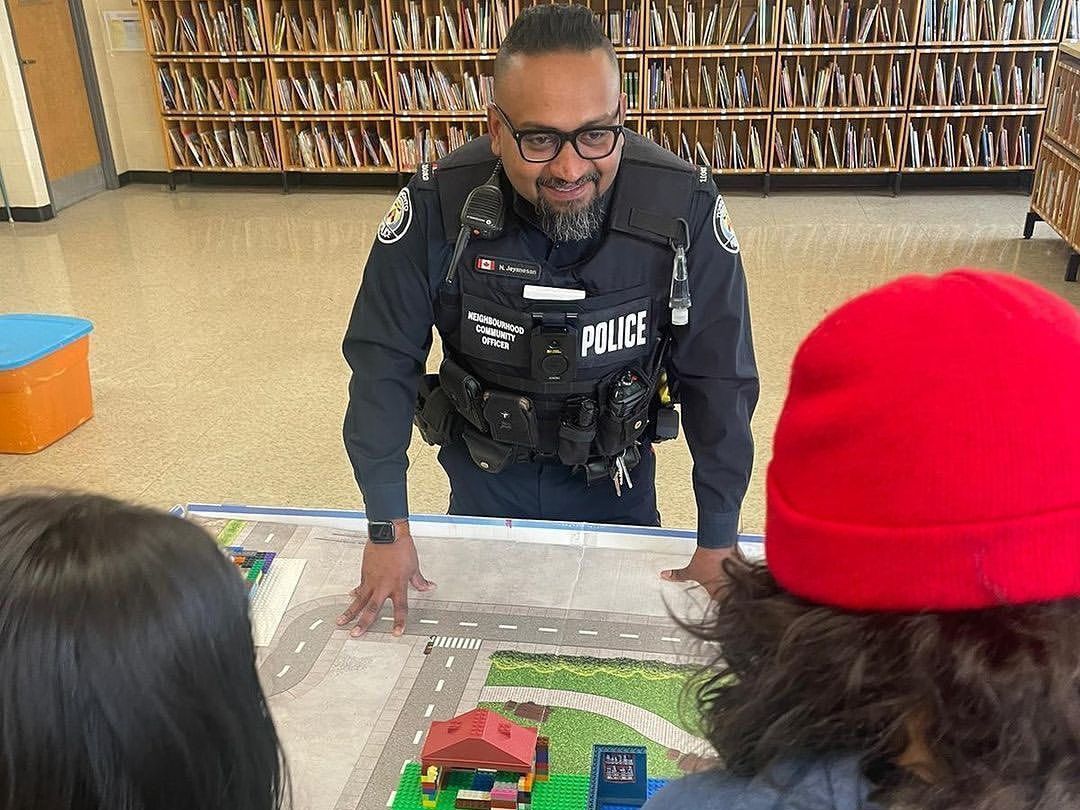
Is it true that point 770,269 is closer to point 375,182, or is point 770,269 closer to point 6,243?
point 375,182

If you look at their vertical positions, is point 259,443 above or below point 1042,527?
below

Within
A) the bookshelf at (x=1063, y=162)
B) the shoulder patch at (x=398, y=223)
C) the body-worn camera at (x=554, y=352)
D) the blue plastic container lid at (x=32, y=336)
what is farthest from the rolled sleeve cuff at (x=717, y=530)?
the bookshelf at (x=1063, y=162)

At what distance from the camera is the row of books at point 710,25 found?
20.4 feet

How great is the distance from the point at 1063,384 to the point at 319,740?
1.01 metres

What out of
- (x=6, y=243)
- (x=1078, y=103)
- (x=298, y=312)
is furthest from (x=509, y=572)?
(x=6, y=243)

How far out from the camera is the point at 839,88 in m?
6.34

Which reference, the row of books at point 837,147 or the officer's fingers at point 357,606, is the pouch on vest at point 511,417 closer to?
the officer's fingers at point 357,606

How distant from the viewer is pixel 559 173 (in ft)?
4.85

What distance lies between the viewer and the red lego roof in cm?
112

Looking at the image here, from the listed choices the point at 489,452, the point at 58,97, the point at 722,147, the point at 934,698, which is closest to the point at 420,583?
the point at 489,452

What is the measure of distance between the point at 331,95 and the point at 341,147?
0.37 meters

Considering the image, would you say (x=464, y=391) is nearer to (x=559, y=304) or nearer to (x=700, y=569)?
(x=559, y=304)

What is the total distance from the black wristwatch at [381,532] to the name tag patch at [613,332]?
0.42m

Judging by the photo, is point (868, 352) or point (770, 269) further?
point (770, 269)
